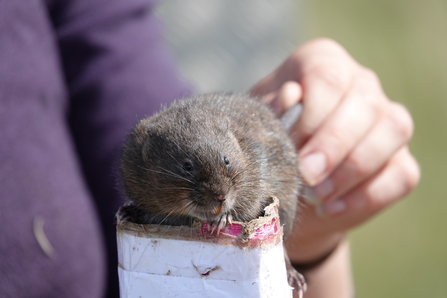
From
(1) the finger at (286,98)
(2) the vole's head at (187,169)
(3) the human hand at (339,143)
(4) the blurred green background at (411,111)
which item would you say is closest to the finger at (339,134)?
(3) the human hand at (339,143)

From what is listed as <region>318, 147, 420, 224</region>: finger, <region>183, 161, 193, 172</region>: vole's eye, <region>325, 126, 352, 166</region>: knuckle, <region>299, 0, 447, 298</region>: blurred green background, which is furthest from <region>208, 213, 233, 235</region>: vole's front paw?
<region>299, 0, 447, 298</region>: blurred green background

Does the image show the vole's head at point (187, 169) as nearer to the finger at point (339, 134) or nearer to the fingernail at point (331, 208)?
the finger at point (339, 134)

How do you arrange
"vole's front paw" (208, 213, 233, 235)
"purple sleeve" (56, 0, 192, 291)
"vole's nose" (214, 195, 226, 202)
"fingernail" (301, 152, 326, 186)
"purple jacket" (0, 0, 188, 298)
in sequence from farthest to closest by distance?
1. "purple sleeve" (56, 0, 192, 291)
2. "fingernail" (301, 152, 326, 186)
3. "purple jacket" (0, 0, 188, 298)
4. "vole's nose" (214, 195, 226, 202)
5. "vole's front paw" (208, 213, 233, 235)

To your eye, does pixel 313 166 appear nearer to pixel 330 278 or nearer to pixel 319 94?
pixel 319 94

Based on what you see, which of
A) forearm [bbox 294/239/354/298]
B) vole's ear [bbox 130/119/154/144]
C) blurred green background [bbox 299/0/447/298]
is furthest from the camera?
blurred green background [bbox 299/0/447/298]

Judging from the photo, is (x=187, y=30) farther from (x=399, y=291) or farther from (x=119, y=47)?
(x=399, y=291)

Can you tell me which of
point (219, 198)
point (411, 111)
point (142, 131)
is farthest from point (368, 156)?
point (411, 111)

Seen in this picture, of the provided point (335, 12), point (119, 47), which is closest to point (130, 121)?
point (119, 47)

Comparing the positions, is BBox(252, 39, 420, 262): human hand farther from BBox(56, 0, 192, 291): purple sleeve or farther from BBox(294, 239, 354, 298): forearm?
BBox(56, 0, 192, 291): purple sleeve
